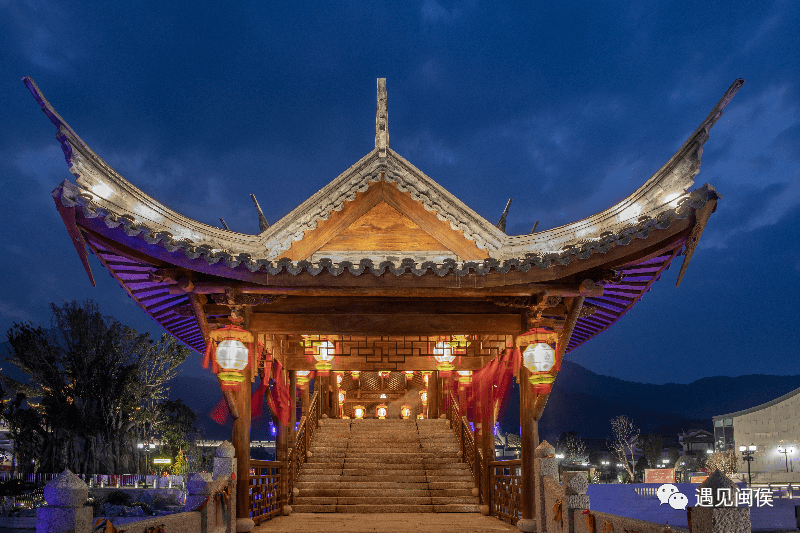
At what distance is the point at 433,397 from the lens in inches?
798

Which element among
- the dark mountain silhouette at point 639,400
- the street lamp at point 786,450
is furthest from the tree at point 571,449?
the dark mountain silhouette at point 639,400

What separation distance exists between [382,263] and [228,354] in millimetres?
2500

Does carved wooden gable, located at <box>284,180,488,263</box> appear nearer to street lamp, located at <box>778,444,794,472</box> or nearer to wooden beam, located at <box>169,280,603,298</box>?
wooden beam, located at <box>169,280,603,298</box>

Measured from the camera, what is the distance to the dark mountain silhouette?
375 ft

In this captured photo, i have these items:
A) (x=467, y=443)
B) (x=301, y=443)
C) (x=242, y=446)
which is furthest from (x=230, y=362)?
(x=467, y=443)

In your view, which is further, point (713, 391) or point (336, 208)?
point (713, 391)

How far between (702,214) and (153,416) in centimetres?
3474

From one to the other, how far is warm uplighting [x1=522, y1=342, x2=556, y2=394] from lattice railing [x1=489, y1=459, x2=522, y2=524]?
53.4 inches

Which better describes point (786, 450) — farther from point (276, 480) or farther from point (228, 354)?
point (228, 354)

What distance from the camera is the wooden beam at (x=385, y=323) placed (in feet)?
28.9

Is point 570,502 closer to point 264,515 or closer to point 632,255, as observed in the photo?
point 632,255

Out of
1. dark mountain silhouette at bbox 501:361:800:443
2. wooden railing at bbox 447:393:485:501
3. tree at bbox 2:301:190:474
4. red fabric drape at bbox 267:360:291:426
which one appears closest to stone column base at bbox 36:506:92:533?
red fabric drape at bbox 267:360:291:426

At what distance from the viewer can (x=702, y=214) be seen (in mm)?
6242

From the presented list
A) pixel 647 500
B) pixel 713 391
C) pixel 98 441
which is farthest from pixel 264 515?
pixel 713 391
